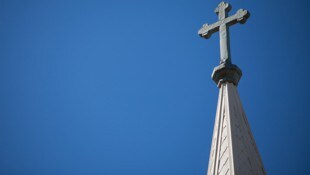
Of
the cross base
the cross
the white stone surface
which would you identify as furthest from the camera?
the cross

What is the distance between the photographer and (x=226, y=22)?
9.94 metres

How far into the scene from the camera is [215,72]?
8.68 m

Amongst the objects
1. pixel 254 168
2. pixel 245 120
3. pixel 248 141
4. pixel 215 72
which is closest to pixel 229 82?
pixel 215 72

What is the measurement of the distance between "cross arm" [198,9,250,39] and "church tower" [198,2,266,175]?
582mm

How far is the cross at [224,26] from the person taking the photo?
30.2ft

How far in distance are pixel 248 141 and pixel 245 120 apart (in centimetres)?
55

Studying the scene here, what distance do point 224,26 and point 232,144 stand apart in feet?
12.5

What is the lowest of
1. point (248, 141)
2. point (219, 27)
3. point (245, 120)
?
point (248, 141)

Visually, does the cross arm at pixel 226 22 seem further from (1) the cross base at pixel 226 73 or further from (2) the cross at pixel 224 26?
(1) the cross base at pixel 226 73

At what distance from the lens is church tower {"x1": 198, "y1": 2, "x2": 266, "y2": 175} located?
6.74m

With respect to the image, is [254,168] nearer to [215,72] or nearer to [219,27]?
[215,72]

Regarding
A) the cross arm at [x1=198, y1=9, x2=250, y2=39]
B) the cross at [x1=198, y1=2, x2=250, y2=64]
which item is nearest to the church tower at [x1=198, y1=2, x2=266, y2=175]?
the cross at [x1=198, y1=2, x2=250, y2=64]

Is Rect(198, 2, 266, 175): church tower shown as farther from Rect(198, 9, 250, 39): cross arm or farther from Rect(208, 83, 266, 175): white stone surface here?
Rect(198, 9, 250, 39): cross arm

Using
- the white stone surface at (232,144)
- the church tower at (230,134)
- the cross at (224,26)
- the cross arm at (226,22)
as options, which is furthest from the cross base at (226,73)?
the cross arm at (226,22)
